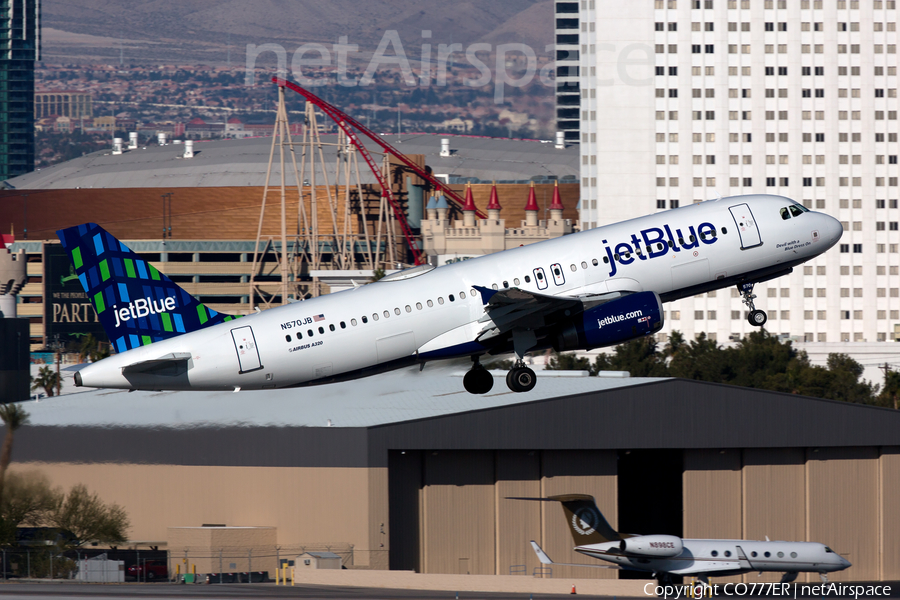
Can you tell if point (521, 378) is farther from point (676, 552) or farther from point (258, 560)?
point (258, 560)

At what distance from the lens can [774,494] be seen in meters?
90.8

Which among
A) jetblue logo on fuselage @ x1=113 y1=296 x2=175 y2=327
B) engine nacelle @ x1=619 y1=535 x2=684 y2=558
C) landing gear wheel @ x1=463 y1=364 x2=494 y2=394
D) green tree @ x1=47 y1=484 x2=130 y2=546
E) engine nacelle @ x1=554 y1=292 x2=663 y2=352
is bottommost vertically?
engine nacelle @ x1=619 y1=535 x2=684 y2=558

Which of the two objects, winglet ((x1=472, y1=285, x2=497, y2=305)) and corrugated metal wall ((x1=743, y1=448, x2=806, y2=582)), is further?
corrugated metal wall ((x1=743, y1=448, x2=806, y2=582))

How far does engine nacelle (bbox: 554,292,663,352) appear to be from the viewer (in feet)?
159

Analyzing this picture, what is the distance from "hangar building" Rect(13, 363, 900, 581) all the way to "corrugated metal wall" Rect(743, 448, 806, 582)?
10cm

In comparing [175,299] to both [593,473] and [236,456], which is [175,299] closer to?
[236,456]

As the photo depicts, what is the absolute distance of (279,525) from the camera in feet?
268

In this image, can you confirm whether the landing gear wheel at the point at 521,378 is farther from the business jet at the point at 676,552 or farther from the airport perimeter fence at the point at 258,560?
the airport perimeter fence at the point at 258,560

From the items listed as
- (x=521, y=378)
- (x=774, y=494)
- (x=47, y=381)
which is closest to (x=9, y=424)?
(x=521, y=378)

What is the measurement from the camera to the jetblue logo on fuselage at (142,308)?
4981cm

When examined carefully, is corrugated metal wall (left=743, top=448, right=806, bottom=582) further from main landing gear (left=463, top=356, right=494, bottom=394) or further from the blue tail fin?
the blue tail fin

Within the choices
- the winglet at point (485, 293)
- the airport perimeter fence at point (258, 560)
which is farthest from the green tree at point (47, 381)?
the winglet at point (485, 293)

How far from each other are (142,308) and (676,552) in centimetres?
3760

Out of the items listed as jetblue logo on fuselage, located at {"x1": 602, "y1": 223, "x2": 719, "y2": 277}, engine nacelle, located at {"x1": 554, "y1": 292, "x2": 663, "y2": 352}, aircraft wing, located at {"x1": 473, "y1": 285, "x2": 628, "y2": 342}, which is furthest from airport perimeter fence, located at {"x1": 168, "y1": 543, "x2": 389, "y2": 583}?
jetblue logo on fuselage, located at {"x1": 602, "y1": 223, "x2": 719, "y2": 277}
